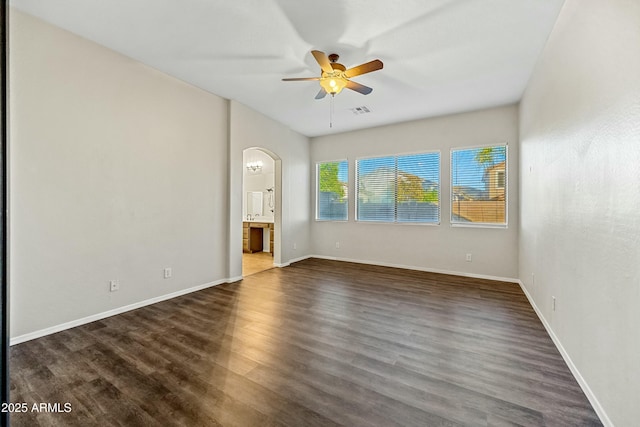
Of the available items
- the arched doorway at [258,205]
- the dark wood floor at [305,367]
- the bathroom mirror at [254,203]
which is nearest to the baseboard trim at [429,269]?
the dark wood floor at [305,367]

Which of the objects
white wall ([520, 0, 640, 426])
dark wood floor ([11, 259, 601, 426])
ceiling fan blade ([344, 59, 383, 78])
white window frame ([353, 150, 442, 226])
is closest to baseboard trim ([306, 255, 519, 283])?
white window frame ([353, 150, 442, 226])

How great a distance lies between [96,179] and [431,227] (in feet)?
16.8

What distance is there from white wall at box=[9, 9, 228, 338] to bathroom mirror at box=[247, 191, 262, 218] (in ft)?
11.4

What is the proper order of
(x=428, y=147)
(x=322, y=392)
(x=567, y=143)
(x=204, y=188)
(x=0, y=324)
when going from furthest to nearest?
(x=428, y=147)
(x=204, y=188)
(x=567, y=143)
(x=322, y=392)
(x=0, y=324)

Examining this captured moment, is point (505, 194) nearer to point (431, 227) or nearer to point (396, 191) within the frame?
point (431, 227)

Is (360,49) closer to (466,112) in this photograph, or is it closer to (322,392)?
(466,112)

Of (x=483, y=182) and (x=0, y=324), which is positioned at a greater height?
(x=483, y=182)

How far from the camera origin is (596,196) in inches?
66.8

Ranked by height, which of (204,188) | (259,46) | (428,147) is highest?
(259,46)

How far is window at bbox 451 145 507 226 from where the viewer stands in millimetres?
4551

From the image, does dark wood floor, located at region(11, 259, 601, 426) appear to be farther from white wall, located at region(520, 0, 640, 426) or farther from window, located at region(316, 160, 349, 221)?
window, located at region(316, 160, 349, 221)

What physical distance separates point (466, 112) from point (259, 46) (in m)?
3.79

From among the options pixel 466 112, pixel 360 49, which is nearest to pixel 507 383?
pixel 360 49

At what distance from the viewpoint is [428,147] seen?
5.15 meters
